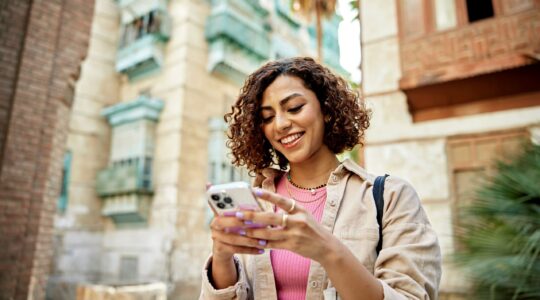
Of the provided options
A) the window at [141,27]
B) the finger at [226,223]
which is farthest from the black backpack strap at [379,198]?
the window at [141,27]

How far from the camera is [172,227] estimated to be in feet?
46.7

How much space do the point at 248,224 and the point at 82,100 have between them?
58.3ft

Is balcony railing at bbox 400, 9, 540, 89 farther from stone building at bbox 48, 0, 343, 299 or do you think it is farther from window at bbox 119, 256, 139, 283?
window at bbox 119, 256, 139, 283

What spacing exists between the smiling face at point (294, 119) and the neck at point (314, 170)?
3cm

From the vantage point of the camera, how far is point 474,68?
5758mm

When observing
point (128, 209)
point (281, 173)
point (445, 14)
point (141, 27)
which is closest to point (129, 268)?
point (128, 209)

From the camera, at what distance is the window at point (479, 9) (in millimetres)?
7172

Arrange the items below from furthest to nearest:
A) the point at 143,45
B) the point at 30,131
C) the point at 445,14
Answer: the point at 143,45 < the point at 445,14 < the point at 30,131

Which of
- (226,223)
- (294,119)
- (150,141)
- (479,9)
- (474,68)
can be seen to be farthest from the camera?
(150,141)

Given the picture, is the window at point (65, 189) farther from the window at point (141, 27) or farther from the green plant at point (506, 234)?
the green plant at point (506, 234)

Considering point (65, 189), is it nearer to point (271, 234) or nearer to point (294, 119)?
point (294, 119)

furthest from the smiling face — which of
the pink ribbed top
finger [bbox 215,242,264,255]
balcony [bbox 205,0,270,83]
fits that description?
balcony [bbox 205,0,270,83]

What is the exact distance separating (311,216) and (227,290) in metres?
0.60

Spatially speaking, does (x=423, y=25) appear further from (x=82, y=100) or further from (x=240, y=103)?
(x=82, y=100)
